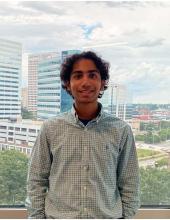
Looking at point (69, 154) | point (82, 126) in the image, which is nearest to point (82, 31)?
point (82, 126)

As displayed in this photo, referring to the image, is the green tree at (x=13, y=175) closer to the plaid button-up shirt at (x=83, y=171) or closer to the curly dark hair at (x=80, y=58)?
the plaid button-up shirt at (x=83, y=171)

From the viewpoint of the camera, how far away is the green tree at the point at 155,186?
2168 mm

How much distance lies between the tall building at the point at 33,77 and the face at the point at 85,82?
2.24 feet

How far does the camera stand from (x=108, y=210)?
1.47m

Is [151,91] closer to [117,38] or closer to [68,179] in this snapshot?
[117,38]

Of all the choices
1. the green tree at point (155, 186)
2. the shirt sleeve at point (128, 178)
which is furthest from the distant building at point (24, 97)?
the green tree at point (155, 186)

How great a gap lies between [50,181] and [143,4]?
1.40m

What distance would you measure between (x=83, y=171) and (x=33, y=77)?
959mm

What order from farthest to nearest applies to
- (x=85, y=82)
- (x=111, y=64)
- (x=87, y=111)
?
(x=111, y=64)
(x=87, y=111)
(x=85, y=82)

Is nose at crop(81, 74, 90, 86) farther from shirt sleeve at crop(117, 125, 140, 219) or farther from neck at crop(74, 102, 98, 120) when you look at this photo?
shirt sleeve at crop(117, 125, 140, 219)

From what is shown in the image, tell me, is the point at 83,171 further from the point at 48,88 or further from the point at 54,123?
the point at 48,88

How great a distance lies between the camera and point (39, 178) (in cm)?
150

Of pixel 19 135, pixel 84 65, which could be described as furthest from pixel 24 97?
pixel 84 65

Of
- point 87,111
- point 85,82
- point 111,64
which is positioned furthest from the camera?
point 111,64
